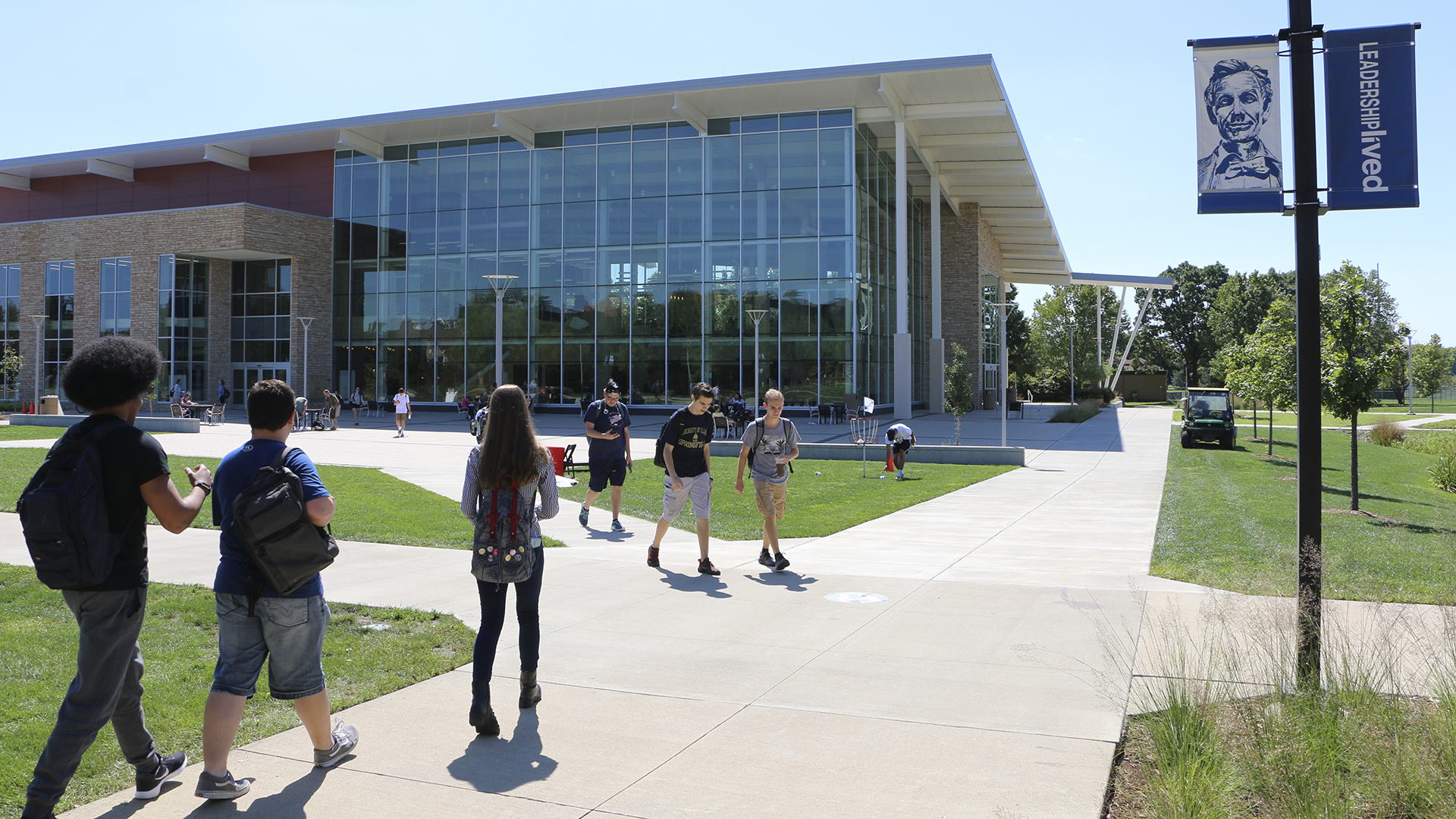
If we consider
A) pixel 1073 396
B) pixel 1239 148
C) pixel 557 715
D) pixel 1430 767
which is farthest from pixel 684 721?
pixel 1073 396

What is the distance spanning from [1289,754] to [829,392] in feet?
111

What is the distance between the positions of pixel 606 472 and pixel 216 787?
841 centimetres

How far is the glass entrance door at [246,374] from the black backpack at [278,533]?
46.6 metres

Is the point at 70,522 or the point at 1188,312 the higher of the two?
the point at 1188,312

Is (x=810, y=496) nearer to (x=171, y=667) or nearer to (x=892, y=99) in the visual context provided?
(x=171, y=667)

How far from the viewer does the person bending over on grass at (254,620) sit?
12.7 feet

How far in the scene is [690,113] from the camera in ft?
122

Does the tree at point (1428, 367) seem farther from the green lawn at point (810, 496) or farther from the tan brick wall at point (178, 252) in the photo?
the tan brick wall at point (178, 252)

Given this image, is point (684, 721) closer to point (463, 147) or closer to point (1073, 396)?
point (463, 147)

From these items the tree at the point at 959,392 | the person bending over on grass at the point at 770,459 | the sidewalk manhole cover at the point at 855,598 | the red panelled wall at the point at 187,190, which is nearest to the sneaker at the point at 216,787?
the sidewalk manhole cover at the point at 855,598

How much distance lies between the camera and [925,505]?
47.6 feet

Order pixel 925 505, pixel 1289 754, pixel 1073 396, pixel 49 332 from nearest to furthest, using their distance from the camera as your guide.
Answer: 1. pixel 1289 754
2. pixel 925 505
3. pixel 49 332
4. pixel 1073 396

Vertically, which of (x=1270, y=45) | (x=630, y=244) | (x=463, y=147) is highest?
(x=463, y=147)

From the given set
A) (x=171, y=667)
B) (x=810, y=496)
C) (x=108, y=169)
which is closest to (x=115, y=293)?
(x=108, y=169)
